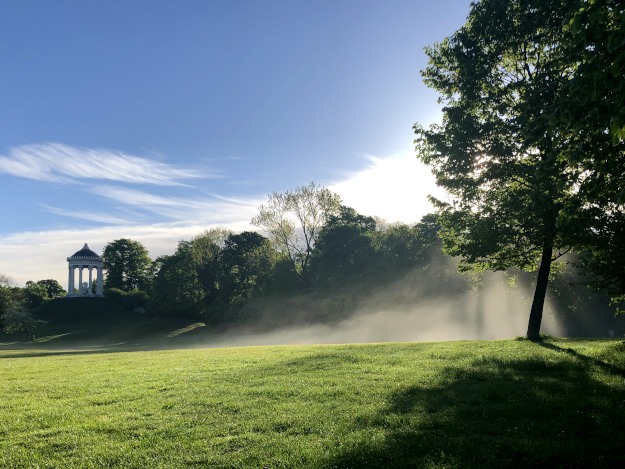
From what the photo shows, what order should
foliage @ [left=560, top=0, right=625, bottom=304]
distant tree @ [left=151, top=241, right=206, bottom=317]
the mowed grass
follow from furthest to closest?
distant tree @ [left=151, top=241, right=206, bottom=317] → foliage @ [left=560, top=0, right=625, bottom=304] → the mowed grass

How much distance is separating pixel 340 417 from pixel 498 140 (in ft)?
60.2

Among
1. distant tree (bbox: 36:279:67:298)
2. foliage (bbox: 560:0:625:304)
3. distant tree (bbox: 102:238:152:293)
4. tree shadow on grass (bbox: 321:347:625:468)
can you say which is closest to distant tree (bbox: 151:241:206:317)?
distant tree (bbox: 102:238:152:293)

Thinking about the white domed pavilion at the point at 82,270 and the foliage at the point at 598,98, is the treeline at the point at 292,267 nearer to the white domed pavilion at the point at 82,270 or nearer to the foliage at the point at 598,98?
the white domed pavilion at the point at 82,270

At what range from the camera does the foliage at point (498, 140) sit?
20.3m

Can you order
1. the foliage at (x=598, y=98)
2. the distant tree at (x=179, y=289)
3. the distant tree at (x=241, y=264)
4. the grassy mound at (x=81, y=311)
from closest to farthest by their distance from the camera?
the foliage at (x=598, y=98) < the distant tree at (x=179, y=289) < the distant tree at (x=241, y=264) < the grassy mound at (x=81, y=311)

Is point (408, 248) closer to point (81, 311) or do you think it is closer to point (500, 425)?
point (500, 425)

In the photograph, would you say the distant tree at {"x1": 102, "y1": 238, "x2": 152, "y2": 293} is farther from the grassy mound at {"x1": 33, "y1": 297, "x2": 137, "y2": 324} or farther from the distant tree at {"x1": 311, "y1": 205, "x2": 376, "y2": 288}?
the distant tree at {"x1": 311, "y1": 205, "x2": 376, "y2": 288}

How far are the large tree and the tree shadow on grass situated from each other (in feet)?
35.6

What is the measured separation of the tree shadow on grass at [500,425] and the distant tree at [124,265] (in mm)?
122208

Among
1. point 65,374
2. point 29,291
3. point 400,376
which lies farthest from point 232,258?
point 400,376

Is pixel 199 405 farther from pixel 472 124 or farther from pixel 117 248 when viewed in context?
pixel 117 248

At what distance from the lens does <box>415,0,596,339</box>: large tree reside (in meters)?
20.4

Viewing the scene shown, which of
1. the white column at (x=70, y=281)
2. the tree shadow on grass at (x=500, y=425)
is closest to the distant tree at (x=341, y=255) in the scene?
the tree shadow on grass at (x=500, y=425)

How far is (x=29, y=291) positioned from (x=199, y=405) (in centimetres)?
10119
